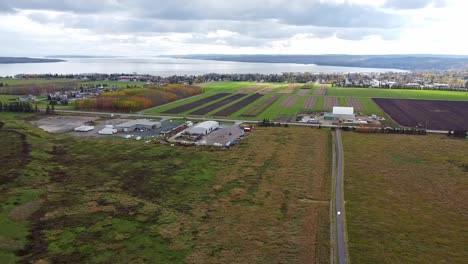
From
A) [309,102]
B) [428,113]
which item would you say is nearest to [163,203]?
[428,113]

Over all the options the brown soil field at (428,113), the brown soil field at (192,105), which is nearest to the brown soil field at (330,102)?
the brown soil field at (428,113)

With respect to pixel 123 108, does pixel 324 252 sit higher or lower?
lower

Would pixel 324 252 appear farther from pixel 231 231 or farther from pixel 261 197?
pixel 261 197

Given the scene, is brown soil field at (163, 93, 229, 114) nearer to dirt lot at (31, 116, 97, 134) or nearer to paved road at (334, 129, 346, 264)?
dirt lot at (31, 116, 97, 134)

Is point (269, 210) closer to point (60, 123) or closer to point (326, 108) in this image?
point (60, 123)

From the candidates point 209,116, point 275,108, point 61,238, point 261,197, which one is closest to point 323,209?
point 261,197
